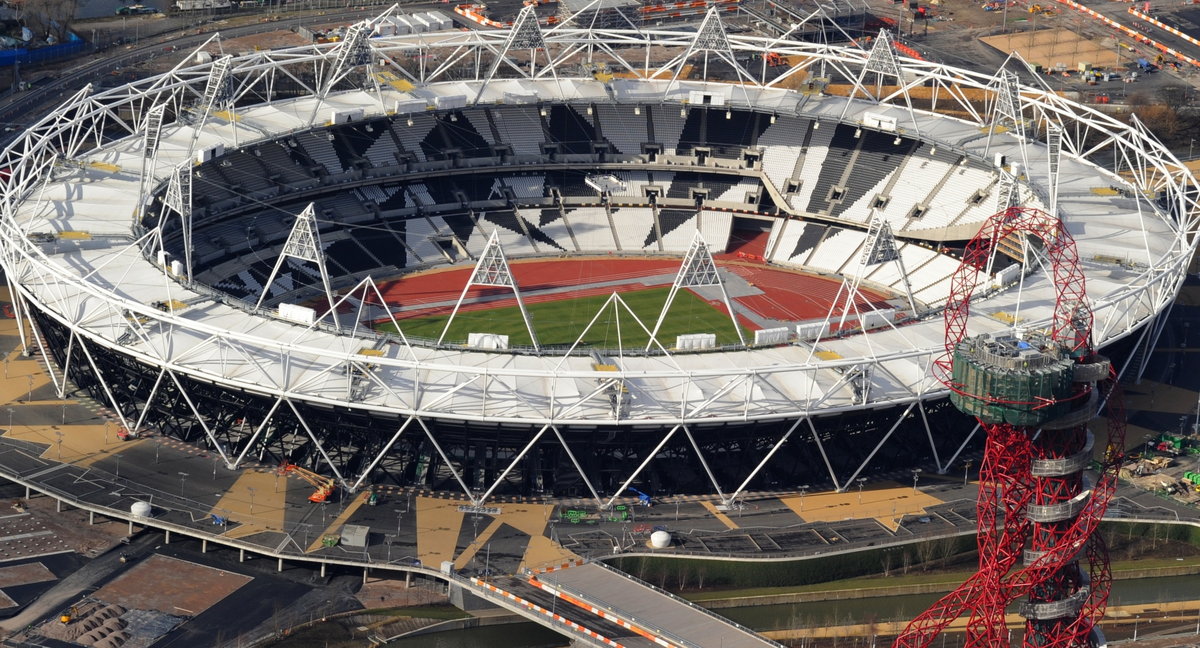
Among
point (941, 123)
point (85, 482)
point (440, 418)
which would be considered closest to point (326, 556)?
point (440, 418)

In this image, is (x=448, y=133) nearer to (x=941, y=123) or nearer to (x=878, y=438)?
(x=941, y=123)

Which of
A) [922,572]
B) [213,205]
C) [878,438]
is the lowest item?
[922,572]

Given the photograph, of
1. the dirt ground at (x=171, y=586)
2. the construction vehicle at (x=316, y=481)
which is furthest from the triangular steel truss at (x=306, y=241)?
the dirt ground at (x=171, y=586)

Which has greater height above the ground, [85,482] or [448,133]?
[448,133]

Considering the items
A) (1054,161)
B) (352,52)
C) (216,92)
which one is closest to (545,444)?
(216,92)

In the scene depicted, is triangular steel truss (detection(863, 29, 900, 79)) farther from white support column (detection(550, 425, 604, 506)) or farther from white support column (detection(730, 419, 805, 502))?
white support column (detection(550, 425, 604, 506))

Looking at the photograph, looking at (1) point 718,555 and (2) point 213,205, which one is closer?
(1) point 718,555
